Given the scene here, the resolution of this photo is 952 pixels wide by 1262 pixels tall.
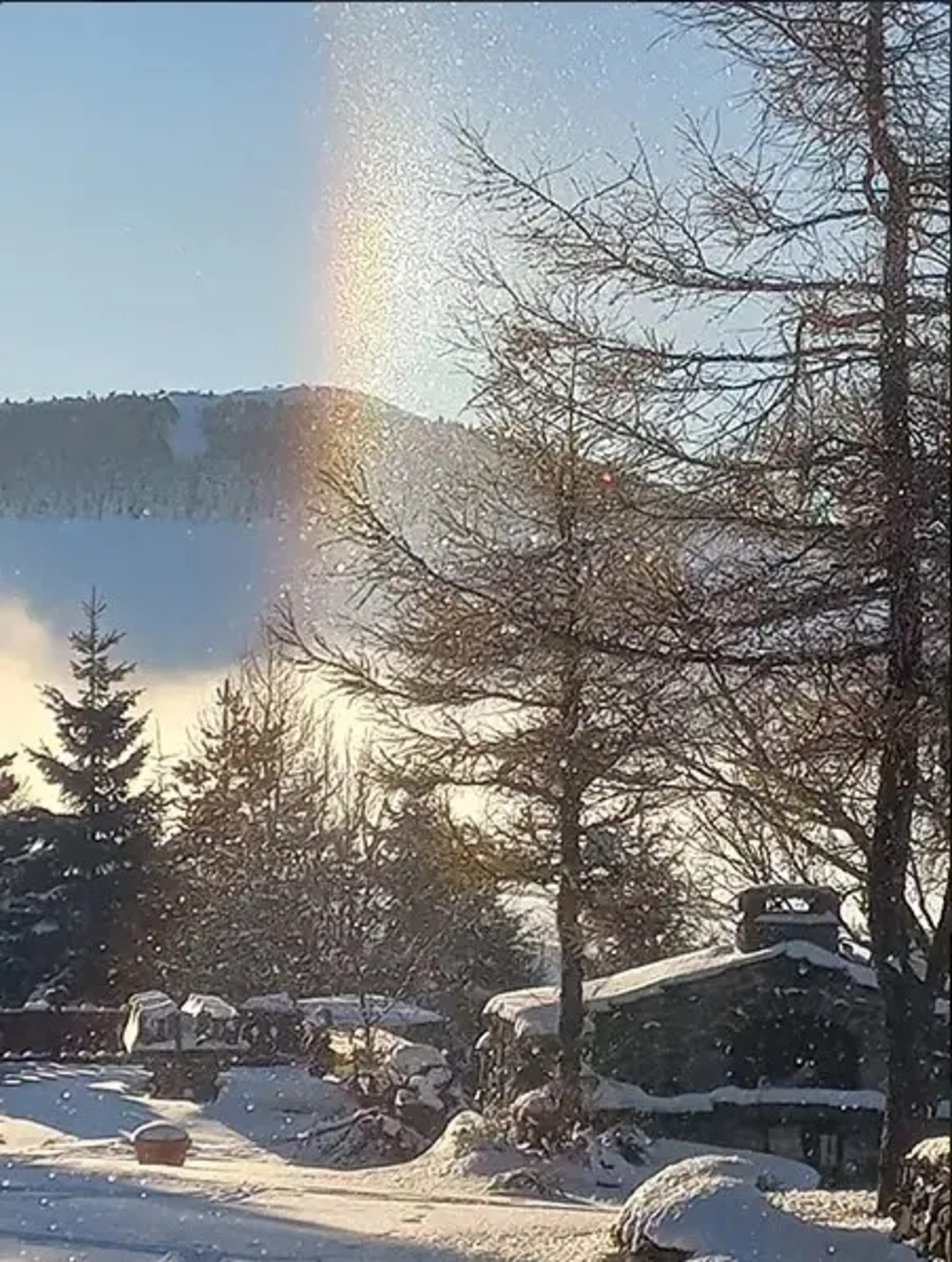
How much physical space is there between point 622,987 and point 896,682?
0.72 metres

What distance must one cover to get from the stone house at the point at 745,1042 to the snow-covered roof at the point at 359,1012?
5.3 inches

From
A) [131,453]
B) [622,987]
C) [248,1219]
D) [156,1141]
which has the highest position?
[131,453]

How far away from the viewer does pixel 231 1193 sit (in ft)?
9.02

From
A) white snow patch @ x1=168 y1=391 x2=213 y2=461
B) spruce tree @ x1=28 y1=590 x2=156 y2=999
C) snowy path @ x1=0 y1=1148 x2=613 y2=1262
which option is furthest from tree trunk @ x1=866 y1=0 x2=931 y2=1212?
spruce tree @ x1=28 y1=590 x2=156 y2=999

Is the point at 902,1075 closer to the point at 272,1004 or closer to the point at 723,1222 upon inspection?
the point at 723,1222

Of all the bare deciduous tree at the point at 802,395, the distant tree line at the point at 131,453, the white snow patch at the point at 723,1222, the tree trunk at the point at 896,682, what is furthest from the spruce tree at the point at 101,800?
the tree trunk at the point at 896,682

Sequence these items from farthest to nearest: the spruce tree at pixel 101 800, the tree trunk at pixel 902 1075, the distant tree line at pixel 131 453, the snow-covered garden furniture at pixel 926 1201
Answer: the spruce tree at pixel 101 800 → the distant tree line at pixel 131 453 → the tree trunk at pixel 902 1075 → the snow-covered garden furniture at pixel 926 1201

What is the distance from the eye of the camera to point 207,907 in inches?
103

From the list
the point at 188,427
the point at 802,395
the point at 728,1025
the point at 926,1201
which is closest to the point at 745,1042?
the point at 728,1025

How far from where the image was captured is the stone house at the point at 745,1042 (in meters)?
2.52

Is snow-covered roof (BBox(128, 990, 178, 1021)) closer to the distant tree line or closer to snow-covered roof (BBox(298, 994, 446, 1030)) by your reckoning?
snow-covered roof (BBox(298, 994, 446, 1030))

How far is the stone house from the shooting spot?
8.26ft

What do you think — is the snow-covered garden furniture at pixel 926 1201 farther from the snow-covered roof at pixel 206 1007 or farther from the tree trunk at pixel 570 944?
the snow-covered roof at pixel 206 1007

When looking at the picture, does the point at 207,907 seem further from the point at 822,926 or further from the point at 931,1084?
the point at 931,1084
